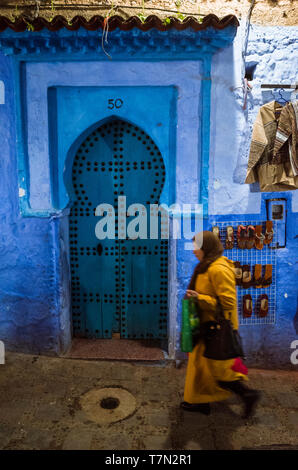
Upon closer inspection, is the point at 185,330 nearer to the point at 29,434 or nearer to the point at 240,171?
the point at 29,434

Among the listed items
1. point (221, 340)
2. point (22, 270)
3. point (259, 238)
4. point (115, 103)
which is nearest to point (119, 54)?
point (115, 103)

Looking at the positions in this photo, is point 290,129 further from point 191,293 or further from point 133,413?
point 133,413

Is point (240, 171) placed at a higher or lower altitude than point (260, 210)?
higher

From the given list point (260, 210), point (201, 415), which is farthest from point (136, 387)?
point (260, 210)

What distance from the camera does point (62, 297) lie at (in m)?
5.27

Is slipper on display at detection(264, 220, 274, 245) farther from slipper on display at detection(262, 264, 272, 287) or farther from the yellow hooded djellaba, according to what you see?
the yellow hooded djellaba

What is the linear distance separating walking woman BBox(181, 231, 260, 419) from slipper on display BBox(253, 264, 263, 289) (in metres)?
1.49

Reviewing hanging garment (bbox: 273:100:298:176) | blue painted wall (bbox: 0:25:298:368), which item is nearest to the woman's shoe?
blue painted wall (bbox: 0:25:298:368)

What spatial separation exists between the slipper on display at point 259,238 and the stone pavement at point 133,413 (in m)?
1.68

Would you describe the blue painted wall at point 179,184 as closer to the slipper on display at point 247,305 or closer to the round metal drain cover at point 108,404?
the slipper on display at point 247,305

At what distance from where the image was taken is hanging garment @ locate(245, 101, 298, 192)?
15.7ft

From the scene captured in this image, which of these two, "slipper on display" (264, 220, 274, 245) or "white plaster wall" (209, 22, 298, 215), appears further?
"slipper on display" (264, 220, 274, 245)

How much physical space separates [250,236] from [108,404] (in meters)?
2.71

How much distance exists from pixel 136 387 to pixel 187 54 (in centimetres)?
415
